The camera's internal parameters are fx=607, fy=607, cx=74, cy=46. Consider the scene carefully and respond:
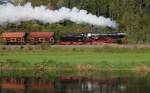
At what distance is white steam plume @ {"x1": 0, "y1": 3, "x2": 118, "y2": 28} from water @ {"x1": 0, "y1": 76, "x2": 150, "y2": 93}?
26.7 m

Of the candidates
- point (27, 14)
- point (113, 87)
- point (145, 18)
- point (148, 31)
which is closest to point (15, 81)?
point (113, 87)

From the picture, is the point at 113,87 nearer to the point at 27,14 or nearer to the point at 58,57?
the point at 58,57

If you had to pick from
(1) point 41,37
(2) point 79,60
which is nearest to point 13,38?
(1) point 41,37

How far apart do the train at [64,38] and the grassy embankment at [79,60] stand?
11.5 meters

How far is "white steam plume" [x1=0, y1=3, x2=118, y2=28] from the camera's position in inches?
3332

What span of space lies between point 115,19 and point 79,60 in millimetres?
47181

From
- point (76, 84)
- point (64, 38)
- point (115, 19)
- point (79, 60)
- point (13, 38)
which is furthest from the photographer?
point (115, 19)

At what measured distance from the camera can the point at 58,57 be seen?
232 ft

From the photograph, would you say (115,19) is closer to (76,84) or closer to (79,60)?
(79,60)

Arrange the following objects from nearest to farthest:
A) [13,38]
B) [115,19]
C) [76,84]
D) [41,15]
→ [76,84], [41,15], [13,38], [115,19]

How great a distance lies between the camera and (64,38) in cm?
9119

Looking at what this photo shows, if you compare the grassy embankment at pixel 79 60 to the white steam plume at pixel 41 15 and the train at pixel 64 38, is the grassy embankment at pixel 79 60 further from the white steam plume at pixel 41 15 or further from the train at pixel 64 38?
the train at pixel 64 38

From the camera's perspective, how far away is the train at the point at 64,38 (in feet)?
294

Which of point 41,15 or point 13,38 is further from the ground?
point 41,15
